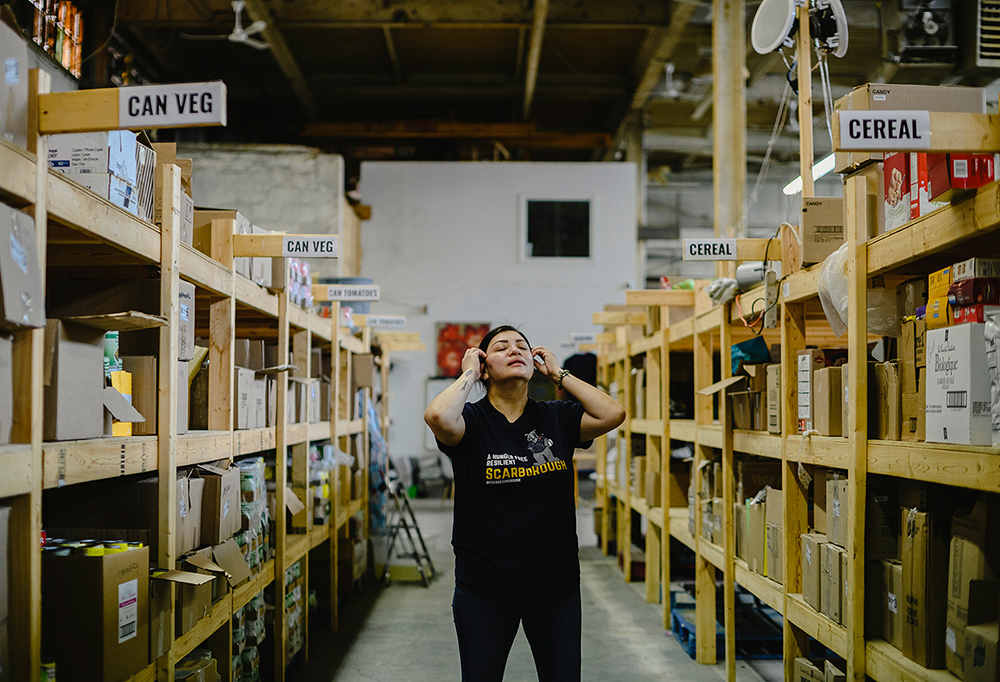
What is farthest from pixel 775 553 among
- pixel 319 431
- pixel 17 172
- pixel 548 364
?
pixel 17 172

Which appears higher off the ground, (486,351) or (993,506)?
(486,351)

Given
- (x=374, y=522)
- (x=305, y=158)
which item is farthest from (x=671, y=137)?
(x=374, y=522)

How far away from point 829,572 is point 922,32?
26.0 ft

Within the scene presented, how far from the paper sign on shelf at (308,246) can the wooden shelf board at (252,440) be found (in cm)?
89

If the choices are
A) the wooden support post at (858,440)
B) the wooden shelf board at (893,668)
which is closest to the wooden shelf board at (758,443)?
the wooden support post at (858,440)

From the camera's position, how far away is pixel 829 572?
3.01 m

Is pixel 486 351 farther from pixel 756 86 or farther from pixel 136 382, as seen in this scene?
pixel 756 86

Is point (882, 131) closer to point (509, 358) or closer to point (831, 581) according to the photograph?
point (509, 358)

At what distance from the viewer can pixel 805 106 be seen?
3684 mm

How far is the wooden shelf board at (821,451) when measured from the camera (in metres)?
2.88

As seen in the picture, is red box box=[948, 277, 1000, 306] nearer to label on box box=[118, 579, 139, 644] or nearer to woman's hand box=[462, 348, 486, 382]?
woman's hand box=[462, 348, 486, 382]

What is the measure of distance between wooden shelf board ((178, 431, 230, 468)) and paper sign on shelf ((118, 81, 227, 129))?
4.34ft

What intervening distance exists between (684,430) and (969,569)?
10.4ft

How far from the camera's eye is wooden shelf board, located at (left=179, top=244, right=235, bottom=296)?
297cm
